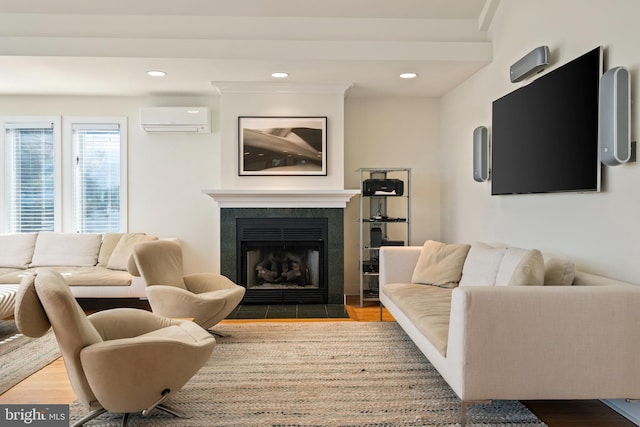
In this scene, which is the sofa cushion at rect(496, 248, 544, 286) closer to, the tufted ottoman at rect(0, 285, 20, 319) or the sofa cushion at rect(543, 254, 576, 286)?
the sofa cushion at rect(543, 254, 576, 286)

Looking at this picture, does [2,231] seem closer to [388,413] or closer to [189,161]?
[189,161]

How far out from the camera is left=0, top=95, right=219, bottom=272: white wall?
5910 millimetres

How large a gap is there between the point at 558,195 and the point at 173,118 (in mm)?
4030

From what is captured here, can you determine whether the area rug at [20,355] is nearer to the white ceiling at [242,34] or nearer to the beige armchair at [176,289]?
the beige armchair at [176,289]

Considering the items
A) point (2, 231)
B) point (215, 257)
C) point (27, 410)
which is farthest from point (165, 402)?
point (2, 231)

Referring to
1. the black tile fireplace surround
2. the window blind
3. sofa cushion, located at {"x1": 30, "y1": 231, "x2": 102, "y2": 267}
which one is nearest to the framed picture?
the black tile fireplace surround

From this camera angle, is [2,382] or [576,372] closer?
[576,372]

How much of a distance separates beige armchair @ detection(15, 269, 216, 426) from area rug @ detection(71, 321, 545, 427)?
22 cm

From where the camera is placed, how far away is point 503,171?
13.5 feet

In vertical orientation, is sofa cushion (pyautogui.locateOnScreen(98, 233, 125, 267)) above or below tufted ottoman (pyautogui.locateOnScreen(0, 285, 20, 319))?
above

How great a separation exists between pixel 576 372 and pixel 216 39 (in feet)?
12.0

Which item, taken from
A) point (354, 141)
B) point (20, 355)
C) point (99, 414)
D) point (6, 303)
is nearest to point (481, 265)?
point (99, 414)

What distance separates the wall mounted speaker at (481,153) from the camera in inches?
178

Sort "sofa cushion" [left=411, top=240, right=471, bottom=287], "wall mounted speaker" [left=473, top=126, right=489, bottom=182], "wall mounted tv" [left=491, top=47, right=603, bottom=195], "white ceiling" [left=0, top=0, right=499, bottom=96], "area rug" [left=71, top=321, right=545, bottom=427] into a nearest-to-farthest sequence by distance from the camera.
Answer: "area rug" [left=71, top=321, right=545, bottom=427]
"wall mounted tv" [left=491, top=47, right=603, bottom=195]
"sofa cushion" [left=411, top=240, right=471, bottom=287]
"white ceiling" [left=0, top=0, right=499, bottom=96]
"wall mounted speaker" [left=473, top=126, right=489, bottom=182]
